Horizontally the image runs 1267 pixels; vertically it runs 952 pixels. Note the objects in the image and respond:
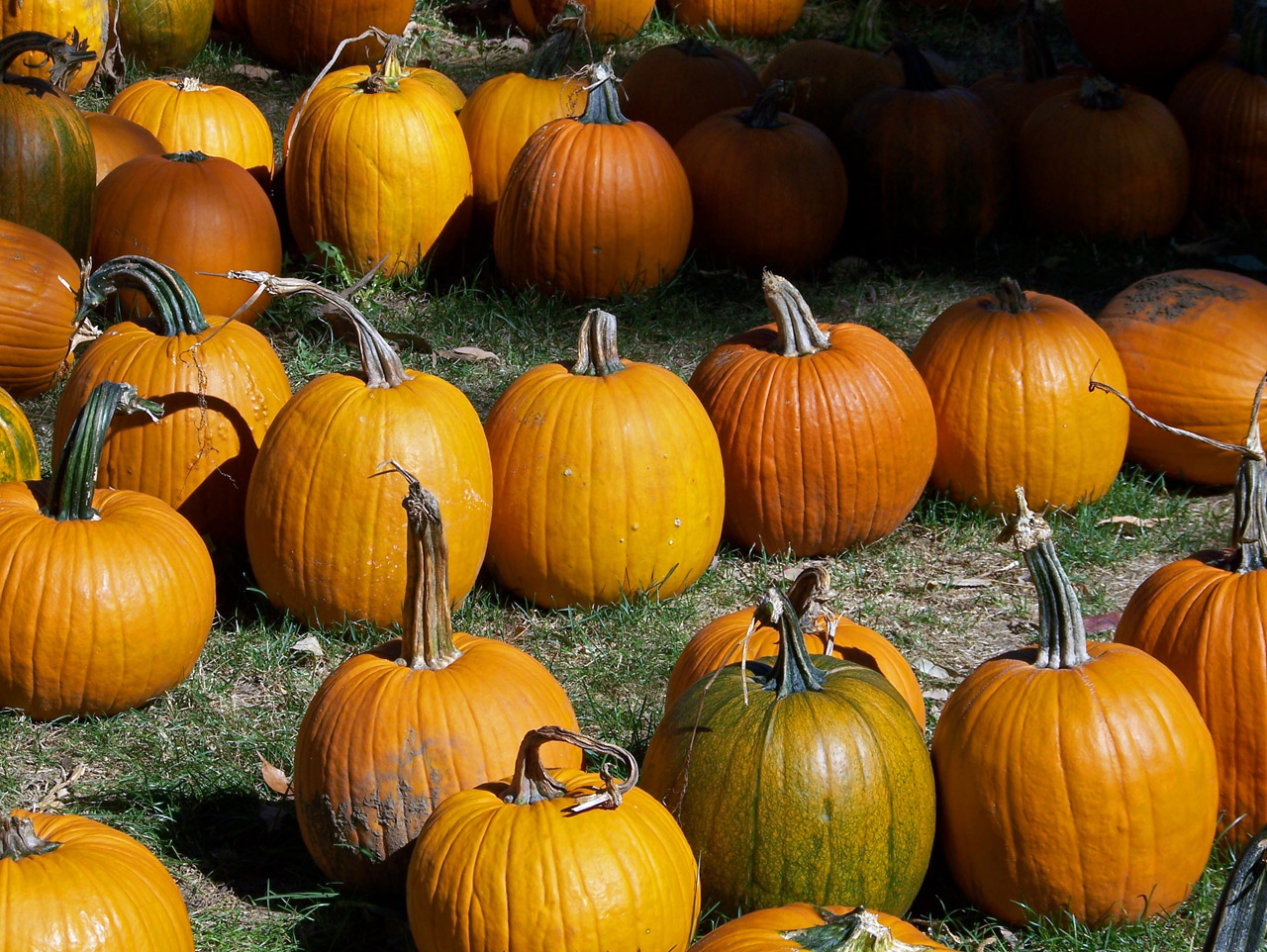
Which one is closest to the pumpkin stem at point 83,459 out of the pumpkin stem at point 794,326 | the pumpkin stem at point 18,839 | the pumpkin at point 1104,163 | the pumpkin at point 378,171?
the pumpkin stem at point 18,839

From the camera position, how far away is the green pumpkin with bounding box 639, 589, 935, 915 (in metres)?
2.70

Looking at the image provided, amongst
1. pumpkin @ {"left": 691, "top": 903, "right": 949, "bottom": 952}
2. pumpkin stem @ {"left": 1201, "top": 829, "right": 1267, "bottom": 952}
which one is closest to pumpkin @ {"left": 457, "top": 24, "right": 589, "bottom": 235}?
pumpkin @ {"left": 691, "top": 903, "right": 949, "bottom": 952}

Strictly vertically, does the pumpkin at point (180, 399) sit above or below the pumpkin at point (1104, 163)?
below

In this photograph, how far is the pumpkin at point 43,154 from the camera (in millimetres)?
5480

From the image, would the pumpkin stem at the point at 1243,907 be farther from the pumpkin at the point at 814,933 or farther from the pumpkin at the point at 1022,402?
the pumpkin at the point at 1022,402

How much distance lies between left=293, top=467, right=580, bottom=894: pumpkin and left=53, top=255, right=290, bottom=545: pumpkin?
1.39 meters

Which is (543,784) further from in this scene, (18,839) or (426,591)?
(18,839)

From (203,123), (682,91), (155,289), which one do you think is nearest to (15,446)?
(155,289)

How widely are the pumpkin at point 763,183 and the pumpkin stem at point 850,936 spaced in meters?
4.41

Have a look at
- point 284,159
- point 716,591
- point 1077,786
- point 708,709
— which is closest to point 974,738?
point 1077,786

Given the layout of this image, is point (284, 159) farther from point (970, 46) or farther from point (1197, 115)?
point (970, 46)

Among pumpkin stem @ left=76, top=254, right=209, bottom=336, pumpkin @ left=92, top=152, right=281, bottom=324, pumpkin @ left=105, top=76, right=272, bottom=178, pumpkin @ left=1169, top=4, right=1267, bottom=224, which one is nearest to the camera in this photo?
pumpkin stem @ left=76, top=254, right=209, bottom=336

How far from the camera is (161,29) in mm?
7875

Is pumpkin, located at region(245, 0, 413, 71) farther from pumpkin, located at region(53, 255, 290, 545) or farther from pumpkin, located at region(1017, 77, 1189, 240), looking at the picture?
pumpkin, located at region(53, 255, 290, 545)
